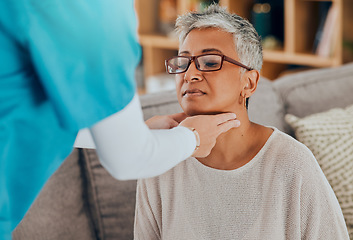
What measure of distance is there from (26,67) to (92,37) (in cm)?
13

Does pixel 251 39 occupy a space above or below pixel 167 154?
above

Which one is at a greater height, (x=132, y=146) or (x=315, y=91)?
(x=132, y=146)

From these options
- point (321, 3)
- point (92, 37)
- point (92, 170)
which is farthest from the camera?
point (321, 3)

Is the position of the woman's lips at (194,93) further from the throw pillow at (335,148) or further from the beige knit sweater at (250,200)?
the throw pillow at (335,148)

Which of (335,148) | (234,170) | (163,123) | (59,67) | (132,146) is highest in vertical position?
(59,67)

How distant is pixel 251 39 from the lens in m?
1.31

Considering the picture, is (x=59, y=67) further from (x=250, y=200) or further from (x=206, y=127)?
(x=250, y=200)

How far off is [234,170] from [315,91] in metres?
0.82

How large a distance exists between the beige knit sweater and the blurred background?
1904 millimetres

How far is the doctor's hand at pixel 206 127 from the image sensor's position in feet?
3.64

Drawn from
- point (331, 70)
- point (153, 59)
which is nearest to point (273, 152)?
point (331, 70)

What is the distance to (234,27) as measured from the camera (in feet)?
4.23

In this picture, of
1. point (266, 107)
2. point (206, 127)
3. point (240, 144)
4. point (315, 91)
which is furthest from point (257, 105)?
point (206, 127)

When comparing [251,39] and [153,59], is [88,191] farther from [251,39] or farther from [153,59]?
[153,59]
